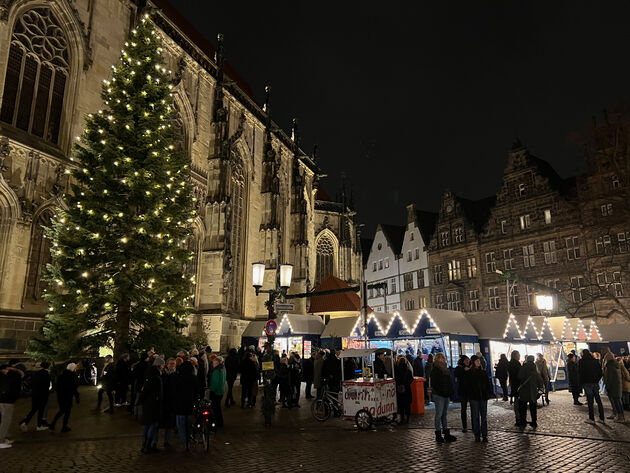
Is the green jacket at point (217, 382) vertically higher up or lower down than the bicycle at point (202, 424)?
higher up

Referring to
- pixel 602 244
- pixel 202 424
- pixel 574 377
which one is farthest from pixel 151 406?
pixel 602 244

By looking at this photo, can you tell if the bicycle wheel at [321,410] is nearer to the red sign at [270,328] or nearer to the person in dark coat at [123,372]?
the red sign at [270,328]

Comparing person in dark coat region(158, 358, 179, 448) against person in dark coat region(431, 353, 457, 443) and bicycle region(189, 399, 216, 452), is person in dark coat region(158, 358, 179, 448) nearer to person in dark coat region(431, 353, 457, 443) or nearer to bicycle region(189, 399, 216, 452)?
bicycle region(189, 399, 216, 452)

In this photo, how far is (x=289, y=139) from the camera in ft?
126

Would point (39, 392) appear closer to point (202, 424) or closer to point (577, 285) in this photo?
point (202, 424)

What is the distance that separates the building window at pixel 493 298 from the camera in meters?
36.3

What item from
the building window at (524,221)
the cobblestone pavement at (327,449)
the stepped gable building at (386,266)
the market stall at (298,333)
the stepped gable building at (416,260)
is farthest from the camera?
the stepped gable building at (386,266)

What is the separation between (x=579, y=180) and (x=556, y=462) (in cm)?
3073

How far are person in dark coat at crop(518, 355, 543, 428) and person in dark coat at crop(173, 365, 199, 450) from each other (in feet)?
23.6

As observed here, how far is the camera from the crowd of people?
7914 millimetres

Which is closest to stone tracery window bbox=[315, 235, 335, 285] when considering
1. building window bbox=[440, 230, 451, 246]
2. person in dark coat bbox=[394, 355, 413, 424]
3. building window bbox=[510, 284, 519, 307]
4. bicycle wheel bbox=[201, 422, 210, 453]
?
building window bbox=[440, 230, 451, 246]

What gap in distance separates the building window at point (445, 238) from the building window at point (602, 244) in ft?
41.3

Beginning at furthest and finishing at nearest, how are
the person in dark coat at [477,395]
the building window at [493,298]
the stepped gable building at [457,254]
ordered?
the stepped gable building at [457,254] < the building window at [493,298] < the person in dark coat at [477,395]

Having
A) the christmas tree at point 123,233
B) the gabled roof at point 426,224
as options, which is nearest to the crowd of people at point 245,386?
the christmas tree at point 123,233
